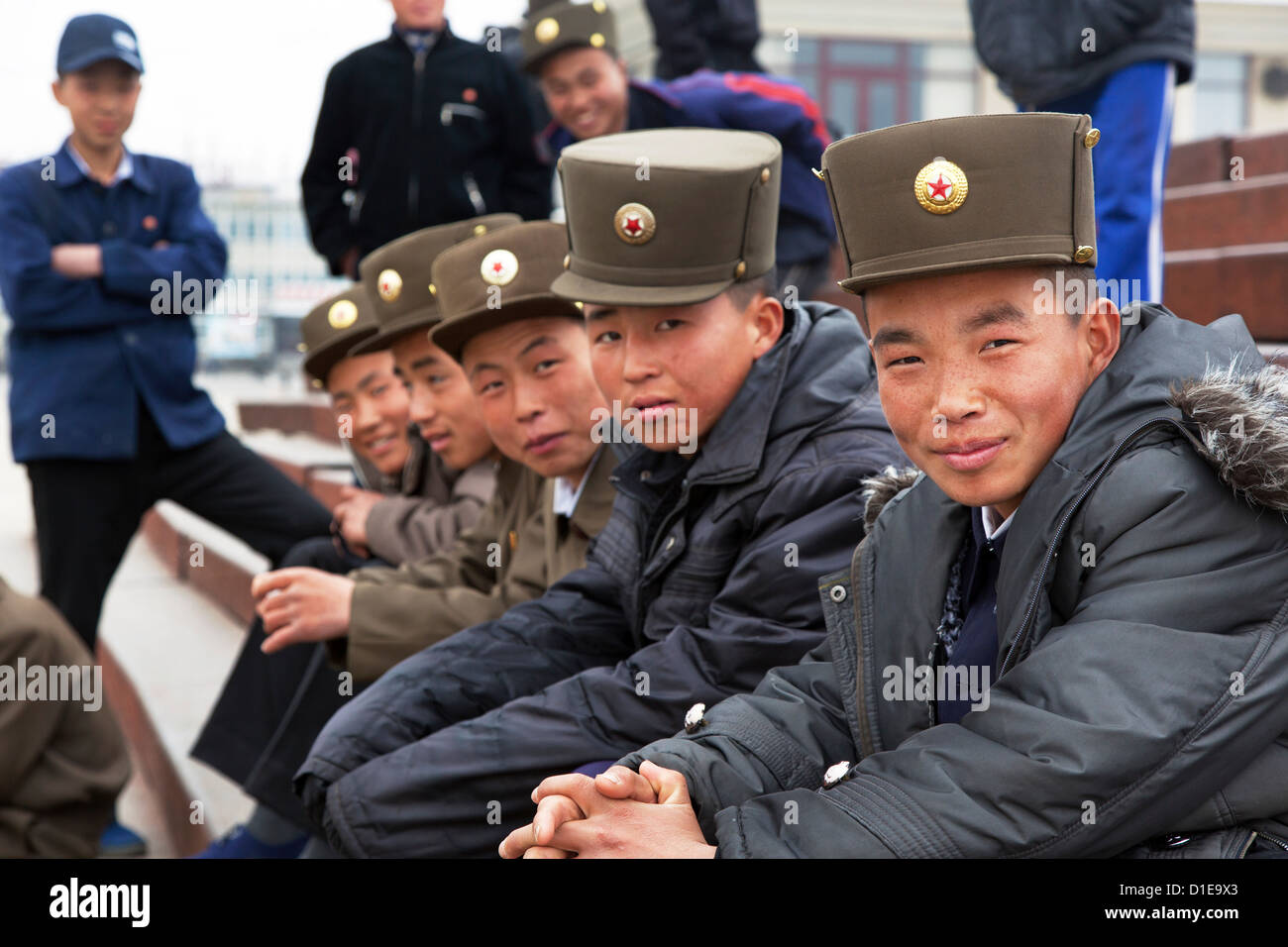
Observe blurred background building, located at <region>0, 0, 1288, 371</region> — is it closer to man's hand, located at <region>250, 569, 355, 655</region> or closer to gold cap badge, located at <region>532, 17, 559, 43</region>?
gold cap badge, located at <region>532, 17, 559, 43</region>

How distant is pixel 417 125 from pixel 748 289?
2.67 meters

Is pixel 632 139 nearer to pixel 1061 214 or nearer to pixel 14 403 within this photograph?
pixel 1061 214

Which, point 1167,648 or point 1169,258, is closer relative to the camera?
point 1167,648

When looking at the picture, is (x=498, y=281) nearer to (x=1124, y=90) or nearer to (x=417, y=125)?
(x=1124, y=90)

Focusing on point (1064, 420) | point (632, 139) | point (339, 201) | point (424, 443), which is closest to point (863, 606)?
point (1064, 420)

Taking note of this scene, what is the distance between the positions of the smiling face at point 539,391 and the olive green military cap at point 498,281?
33 mm

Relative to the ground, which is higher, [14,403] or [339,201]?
[339,201]

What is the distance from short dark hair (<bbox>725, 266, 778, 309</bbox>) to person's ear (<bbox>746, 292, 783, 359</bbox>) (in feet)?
0.03

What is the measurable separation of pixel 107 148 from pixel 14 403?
0.82m

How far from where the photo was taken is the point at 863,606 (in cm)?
176

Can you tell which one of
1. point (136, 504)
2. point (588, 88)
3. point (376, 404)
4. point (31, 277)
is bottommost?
point (136, 504)

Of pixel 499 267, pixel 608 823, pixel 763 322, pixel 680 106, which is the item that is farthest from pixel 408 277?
pixel 608 823

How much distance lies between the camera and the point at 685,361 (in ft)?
7.55
